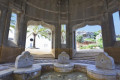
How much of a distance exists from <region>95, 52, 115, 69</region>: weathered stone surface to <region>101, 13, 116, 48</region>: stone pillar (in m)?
3.62

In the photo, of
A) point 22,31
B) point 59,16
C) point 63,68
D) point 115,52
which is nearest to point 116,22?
point 115,52

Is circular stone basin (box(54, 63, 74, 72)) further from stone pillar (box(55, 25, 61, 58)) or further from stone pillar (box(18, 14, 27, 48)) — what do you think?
stone pillar (box(18, 14, 27, 48))

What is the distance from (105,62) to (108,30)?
14.5 feet

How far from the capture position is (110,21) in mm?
7227

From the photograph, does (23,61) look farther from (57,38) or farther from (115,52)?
(115,52)

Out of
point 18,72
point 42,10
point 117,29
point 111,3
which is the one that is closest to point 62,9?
point 42,10

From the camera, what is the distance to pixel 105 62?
3.95 m

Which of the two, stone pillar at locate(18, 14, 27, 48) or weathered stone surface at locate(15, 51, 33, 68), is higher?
stone pillar at locate(18, 14, 27, 48)

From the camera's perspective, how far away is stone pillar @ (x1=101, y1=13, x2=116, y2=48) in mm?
7034

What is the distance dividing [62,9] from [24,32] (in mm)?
5602

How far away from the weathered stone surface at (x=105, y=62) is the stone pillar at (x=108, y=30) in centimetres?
362

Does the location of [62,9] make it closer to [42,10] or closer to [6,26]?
[42,10]

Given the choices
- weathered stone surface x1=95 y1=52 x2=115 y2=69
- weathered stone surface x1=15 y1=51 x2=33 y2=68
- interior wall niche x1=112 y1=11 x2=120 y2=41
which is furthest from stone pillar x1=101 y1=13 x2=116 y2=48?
weathered stone surface x1=15 y1=51 x2=33 y2=68

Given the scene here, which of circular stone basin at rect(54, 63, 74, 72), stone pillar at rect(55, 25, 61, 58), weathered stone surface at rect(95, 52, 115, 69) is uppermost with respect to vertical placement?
stone pillar at rect(55, 25, 61, 58)
